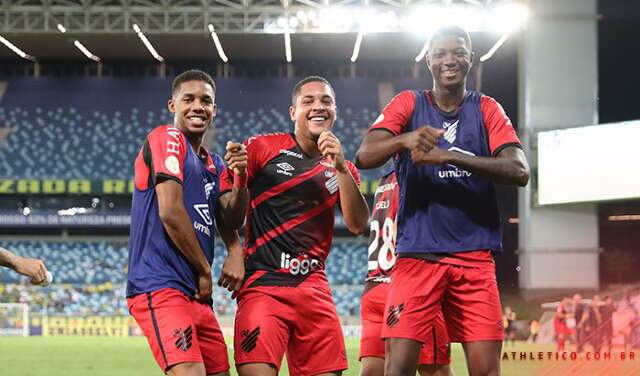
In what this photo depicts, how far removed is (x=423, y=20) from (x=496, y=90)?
16.7 ft

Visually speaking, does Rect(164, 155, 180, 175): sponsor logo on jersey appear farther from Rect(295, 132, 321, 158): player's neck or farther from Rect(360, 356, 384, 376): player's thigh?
Rect(360, 356, 384, 376): player's thigh

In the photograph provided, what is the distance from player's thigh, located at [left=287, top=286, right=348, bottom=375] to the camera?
4.95 meters

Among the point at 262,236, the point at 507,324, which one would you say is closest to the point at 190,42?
the point at 507,324

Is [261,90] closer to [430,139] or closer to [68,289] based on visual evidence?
[68,289]

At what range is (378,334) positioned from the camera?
19.1 ft

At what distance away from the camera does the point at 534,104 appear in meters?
25.0

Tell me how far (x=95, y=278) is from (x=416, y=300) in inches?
1144

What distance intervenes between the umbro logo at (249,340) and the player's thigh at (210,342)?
0.41 ft

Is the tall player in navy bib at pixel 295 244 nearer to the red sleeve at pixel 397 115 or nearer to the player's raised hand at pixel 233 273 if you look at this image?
the player's raised hand at pixel 233 273

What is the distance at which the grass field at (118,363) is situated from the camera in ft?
37.4

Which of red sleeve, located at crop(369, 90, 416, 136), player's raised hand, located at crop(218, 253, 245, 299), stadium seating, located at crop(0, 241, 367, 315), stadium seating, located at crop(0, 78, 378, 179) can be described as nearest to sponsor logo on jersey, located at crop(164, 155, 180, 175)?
player's raised hand, located at crop(218, 253, 245, 299)

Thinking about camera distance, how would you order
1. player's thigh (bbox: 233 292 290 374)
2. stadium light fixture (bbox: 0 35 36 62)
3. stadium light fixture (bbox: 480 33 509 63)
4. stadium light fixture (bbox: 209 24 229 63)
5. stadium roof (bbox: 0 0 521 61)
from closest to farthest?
player's thigh (bbox: 233 292 290 374)
stadium roof (bbox: 0 0 521 61)
stadium light fixture (bbox: 209 24 229 63)
stadium light fixture (bbox: 480 33 509 63)
stadium light fixture (bbox: 0 35 36 62)

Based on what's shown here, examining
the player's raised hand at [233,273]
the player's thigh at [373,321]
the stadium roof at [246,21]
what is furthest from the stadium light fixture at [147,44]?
the player's raised hand at [233,273]

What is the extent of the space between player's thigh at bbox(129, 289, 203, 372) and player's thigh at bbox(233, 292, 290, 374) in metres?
0.38
